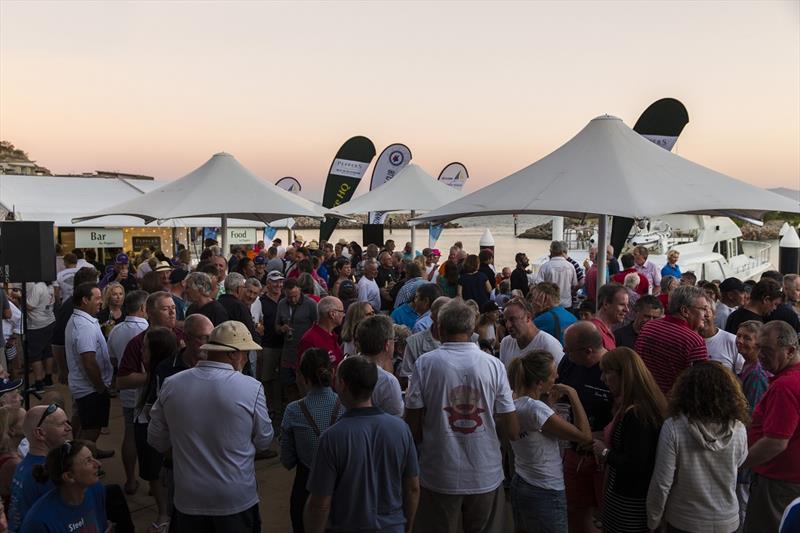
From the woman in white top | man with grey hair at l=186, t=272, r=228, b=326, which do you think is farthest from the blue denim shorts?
man with grey hair at l=186, t=272, r=228, b=326

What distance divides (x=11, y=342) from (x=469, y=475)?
6.67 m

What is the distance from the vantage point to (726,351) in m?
4.27

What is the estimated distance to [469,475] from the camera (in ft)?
9.84

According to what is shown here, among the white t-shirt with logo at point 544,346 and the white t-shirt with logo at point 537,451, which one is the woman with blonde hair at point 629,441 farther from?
→ the white t-shirt with logo at point 544,346

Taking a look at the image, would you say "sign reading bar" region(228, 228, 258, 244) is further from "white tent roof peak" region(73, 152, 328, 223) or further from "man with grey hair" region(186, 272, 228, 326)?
"man with grey hair" region(186, 272, 228, 326)

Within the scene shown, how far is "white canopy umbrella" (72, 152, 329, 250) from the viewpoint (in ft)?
26.0

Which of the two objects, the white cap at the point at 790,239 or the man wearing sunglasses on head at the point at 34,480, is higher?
the white cap at the point at 790,239

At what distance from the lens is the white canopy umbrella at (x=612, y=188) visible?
5004 mm

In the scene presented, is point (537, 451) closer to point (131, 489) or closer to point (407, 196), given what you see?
point (131, 489)

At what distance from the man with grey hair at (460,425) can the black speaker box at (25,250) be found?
5051 millimetres

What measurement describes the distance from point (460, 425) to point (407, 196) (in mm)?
9155

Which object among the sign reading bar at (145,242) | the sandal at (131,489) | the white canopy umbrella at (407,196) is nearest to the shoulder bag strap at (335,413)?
the sandal at (131,489)

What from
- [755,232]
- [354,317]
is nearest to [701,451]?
[354,317]

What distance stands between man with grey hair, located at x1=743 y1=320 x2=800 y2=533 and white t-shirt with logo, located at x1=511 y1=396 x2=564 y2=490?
3.03 ft
